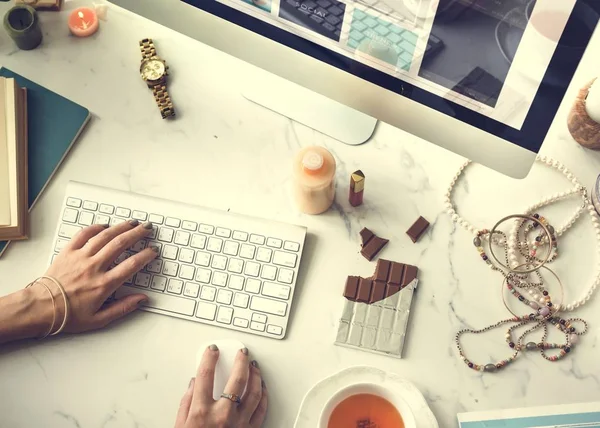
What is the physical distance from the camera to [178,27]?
77cm

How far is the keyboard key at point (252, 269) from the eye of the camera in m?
0.78

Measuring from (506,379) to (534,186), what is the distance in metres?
0.26

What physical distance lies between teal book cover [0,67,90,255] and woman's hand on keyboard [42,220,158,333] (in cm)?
11

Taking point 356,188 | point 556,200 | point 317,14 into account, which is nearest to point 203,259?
point 356,188

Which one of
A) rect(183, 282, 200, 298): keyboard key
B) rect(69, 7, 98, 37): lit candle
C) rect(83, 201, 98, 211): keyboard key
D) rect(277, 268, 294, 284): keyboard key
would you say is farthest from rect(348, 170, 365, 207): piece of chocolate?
rect(69, 7, 98, 37): lit candle

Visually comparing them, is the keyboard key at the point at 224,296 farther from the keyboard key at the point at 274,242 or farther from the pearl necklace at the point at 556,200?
the pearl necklace at the point at 556,200

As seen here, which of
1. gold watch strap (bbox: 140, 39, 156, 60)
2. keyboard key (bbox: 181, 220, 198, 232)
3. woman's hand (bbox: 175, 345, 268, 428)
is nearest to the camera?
woman's hand (bbox: 175, 345, 268, 428)

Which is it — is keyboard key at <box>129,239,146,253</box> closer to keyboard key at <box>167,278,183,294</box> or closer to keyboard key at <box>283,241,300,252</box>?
keyboard key at <box>167,278,183,294</box>

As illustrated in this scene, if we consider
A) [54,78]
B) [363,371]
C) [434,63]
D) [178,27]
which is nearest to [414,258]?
[363,371]

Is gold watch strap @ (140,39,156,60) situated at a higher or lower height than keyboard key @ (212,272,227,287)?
higher

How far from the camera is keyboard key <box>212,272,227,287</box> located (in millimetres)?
782

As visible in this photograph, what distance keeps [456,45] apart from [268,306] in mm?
370

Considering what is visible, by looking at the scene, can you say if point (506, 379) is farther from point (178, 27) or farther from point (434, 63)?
point (178, 27)

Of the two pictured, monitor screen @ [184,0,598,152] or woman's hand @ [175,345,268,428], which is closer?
monitor screen @ [184,0,598,152]
